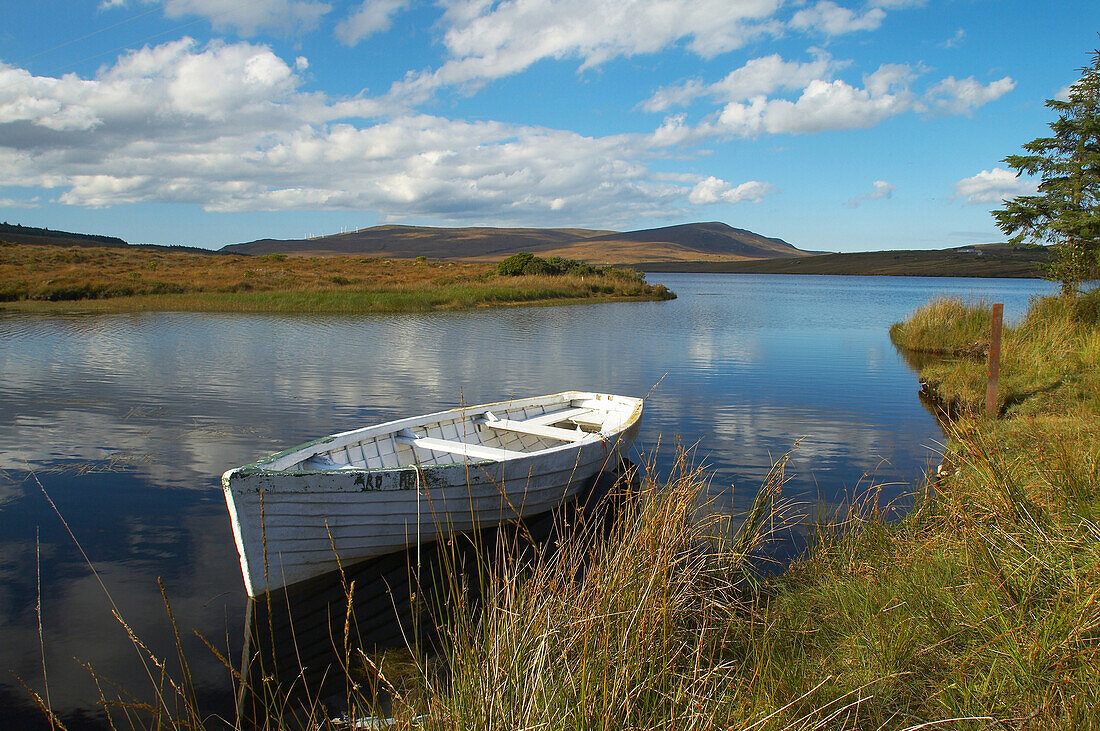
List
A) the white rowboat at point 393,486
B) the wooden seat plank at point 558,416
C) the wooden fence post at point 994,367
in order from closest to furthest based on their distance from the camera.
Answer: the white rowboat at point 393,486, the wooden seat plank at point 558,416, the wooden fence post at point 994,367

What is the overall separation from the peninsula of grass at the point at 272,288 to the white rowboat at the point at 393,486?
Answer: 88.3 feet

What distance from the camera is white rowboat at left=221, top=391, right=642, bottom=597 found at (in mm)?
5918

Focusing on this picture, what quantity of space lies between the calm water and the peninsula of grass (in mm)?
4880

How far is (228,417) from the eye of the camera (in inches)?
513

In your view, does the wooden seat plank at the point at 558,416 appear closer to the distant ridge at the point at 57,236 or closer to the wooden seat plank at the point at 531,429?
the wooden seat plank at the point at 531,429

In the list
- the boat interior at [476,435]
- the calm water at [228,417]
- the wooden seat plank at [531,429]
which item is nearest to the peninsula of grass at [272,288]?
the calm water at [228,417]

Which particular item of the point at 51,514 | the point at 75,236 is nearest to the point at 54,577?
the point at 51,514

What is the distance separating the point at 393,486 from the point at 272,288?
36.2 meters

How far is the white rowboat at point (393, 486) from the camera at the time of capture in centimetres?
592

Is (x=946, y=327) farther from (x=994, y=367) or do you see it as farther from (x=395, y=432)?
(x=395, y=432)

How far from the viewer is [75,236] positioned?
12588 cm

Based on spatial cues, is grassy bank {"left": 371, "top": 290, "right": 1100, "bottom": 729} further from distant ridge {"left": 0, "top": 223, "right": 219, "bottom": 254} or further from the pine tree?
distant ridge {"left": 0, "top": 223, "right": 219, "bottom": 254}

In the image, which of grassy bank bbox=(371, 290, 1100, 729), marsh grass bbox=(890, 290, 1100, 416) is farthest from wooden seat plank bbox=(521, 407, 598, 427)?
marsh grass bbox=(890, 290, 1100, 416)

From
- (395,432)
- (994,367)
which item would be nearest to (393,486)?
(395,432)
